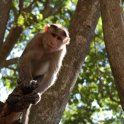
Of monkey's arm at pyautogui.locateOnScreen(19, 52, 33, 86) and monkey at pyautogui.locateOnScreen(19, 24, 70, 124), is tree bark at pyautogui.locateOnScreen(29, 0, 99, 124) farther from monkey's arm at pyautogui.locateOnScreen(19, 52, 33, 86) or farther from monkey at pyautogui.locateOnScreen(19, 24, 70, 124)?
monkey's arm at pyautogui.locateOnScreen(19, 52, 33, 86)

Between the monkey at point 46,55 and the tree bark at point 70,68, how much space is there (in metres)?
0.18

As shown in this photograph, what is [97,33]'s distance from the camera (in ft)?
35.8

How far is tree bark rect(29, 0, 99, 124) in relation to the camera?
5293 mm

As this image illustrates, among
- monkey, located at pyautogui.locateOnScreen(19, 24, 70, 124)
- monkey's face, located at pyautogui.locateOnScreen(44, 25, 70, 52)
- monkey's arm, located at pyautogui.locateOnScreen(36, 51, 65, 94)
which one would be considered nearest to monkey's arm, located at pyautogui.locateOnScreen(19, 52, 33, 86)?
monkey, located at pyautogui.locateOnScreen(19, 24, 70, 124)

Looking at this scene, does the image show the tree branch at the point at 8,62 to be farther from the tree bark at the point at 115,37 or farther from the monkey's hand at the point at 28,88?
the tree bark at the point at 115,37

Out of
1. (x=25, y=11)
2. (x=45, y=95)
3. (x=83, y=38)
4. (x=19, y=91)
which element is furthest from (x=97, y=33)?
(x=19, y=91)

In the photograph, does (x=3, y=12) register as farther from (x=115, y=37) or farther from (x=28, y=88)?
(x=115, y=37)

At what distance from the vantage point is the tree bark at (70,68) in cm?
529

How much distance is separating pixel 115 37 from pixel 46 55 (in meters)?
2.12

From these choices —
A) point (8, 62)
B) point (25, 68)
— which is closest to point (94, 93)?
point (8, 62)

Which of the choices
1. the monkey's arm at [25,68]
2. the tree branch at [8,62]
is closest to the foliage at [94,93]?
the tree branch at [8,62]

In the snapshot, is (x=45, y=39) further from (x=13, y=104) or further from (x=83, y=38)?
(x=13, y=104)

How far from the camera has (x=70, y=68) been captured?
19.0ft

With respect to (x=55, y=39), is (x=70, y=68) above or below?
below
